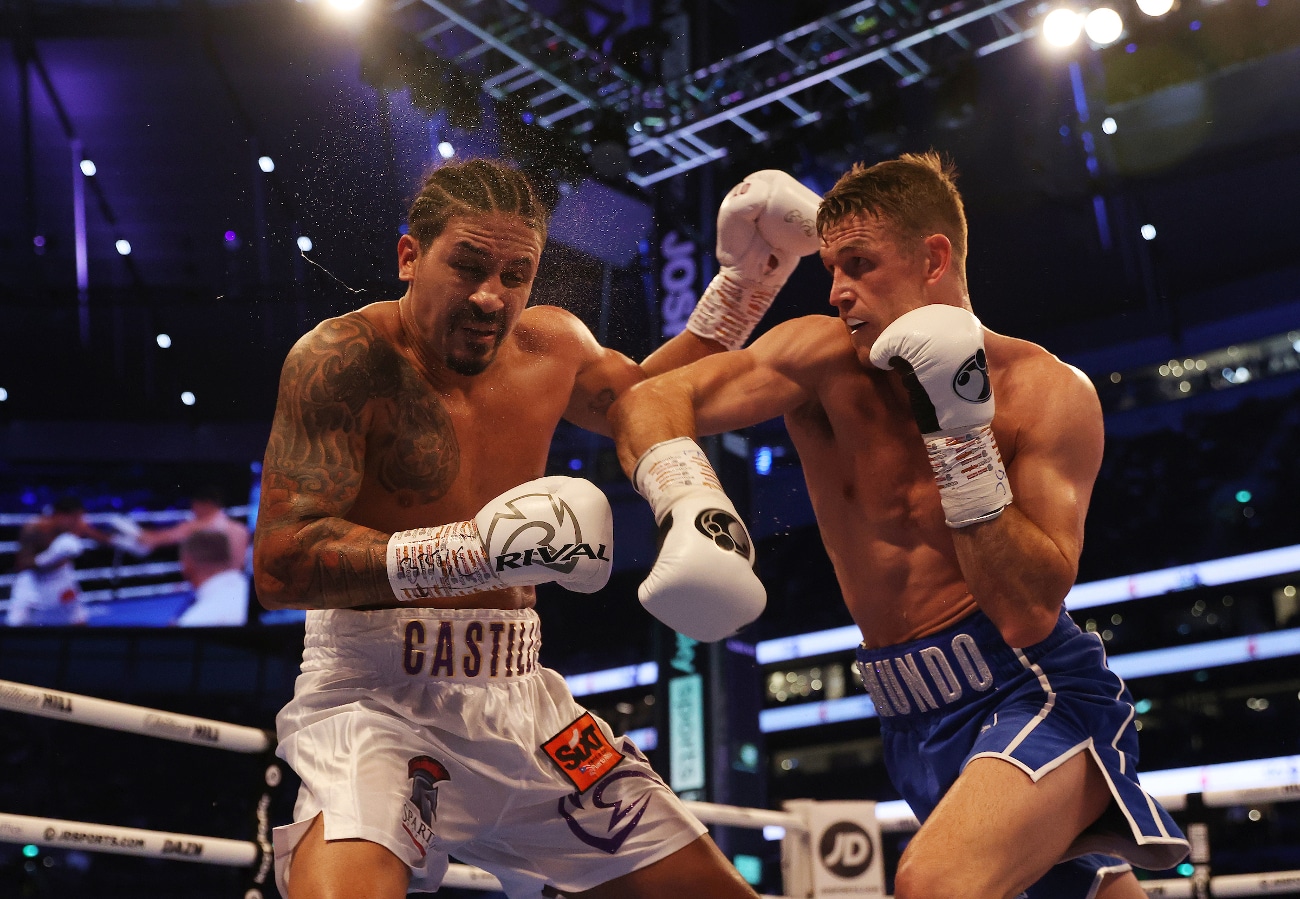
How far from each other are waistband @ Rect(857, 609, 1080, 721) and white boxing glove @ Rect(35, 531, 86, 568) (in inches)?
455

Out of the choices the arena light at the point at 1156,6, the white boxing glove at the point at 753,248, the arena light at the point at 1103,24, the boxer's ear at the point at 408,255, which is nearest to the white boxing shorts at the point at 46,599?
the arena light at the point at 1103,24

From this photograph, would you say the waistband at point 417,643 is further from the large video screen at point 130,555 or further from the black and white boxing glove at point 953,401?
the large video screen at point 130,555

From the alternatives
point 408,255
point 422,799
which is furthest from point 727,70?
point 422,799

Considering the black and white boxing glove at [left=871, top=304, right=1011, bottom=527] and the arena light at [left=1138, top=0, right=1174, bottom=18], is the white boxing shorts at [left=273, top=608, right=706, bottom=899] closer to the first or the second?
the black and white boxing glove at [left=871, top=304, right=1011, bottom=527]

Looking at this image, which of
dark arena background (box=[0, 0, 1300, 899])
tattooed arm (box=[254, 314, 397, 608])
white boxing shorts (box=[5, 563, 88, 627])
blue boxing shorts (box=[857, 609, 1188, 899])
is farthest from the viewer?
white boxing shorts (box=[5, 563, 88, 627])

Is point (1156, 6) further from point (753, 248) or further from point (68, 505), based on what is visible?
point (68, 505)

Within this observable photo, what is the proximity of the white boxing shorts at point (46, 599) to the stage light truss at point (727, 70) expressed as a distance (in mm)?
7740

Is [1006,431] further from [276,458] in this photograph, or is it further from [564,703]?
[276,458]

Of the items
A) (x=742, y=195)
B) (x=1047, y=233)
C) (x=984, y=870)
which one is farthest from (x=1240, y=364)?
(x=984, y=870)

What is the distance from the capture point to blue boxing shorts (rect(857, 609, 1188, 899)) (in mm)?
1956

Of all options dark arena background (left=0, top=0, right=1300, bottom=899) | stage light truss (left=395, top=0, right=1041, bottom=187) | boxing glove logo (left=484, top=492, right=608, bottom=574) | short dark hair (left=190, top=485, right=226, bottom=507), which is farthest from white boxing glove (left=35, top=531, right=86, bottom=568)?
boxing glove logo (left=484, top=492, right=608, bottom=574)

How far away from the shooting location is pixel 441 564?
1771 mm

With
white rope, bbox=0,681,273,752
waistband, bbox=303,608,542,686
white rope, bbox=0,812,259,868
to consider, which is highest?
waistband, bbox=303,608,542,686

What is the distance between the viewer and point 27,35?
9.72 metres
